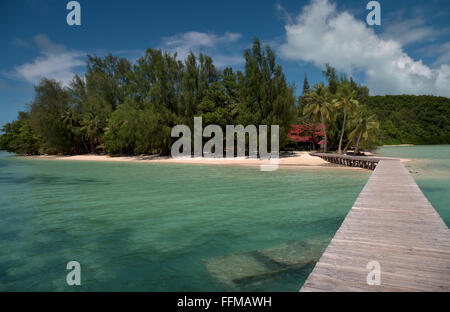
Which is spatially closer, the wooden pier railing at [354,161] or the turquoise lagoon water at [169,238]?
the turquoise lagoon water at [169,238]

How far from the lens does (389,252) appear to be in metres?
4.15

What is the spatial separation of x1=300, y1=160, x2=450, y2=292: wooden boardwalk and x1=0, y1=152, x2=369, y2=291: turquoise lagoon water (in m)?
0.99

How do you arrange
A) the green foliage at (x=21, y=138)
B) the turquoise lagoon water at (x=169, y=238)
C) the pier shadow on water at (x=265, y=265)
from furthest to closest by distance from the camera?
the green foliage at (x=21, y=138)
the turquoise lagoon water at (x=169, y=238)
the pier shadow on water at (x=265, y=265)

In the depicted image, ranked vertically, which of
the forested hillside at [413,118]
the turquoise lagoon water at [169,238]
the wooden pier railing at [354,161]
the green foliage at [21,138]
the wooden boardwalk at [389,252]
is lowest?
the turquoise lagoon water at [169,238]

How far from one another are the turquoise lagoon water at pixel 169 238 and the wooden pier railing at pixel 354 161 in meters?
10.4

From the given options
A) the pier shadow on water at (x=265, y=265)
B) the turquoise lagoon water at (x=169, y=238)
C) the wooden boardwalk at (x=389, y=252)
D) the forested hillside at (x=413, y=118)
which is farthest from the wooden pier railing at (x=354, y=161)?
the forested hillside at (x=413, y=118)

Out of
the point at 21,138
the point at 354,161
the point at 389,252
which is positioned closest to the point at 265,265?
the point at 389,252

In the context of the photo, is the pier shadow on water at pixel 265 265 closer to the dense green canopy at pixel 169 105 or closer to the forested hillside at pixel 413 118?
the dense green canopy at pixel 169 105

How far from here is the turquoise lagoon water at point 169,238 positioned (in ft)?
16.3

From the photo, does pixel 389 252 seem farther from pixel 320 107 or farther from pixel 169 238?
pixel 320 107

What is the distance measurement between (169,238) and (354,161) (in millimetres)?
22677

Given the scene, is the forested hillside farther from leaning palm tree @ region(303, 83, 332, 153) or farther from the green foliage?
the green foliage
